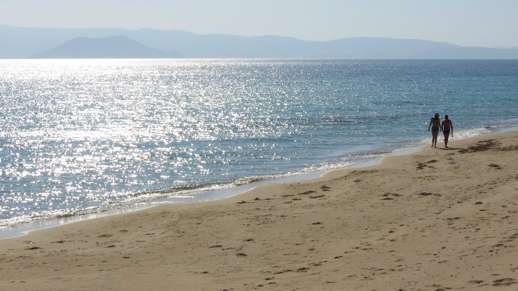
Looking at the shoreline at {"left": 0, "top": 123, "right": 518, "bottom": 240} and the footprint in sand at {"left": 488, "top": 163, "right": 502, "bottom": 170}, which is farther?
the footprint in sand at {"left": 488, "top": 163, "right": 502, "bottom": 170}

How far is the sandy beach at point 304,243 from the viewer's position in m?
12.0

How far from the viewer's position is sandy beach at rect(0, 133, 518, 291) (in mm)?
12031

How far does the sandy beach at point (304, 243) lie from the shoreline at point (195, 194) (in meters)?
1.20

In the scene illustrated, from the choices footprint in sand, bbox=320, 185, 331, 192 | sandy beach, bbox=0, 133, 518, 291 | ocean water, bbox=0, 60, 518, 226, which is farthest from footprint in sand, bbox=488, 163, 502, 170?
ocean water, bbox=0, 60, 518, 226

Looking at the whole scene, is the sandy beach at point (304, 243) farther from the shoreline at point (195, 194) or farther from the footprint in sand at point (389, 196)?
the shoreline at point (195, 194)

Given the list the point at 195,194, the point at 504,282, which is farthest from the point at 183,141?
the point at 504,282

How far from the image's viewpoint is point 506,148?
3025 centimetres

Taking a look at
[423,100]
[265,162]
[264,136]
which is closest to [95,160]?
[265,162]

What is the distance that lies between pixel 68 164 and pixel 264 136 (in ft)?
48.1

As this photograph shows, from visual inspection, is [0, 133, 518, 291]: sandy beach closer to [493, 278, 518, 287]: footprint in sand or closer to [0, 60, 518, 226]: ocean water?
[493, 278, 518, 287]: footprint in sand

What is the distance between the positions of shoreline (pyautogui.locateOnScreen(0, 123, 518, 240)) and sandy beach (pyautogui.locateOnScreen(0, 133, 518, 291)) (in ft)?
3.94

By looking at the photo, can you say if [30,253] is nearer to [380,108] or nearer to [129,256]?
[129,256]

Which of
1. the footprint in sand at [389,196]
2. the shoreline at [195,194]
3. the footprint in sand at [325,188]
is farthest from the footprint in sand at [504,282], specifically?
the shoreline at [195,194]

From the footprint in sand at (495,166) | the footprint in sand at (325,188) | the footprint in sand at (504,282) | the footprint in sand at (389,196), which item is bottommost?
the footprint in sand at (325,188)
